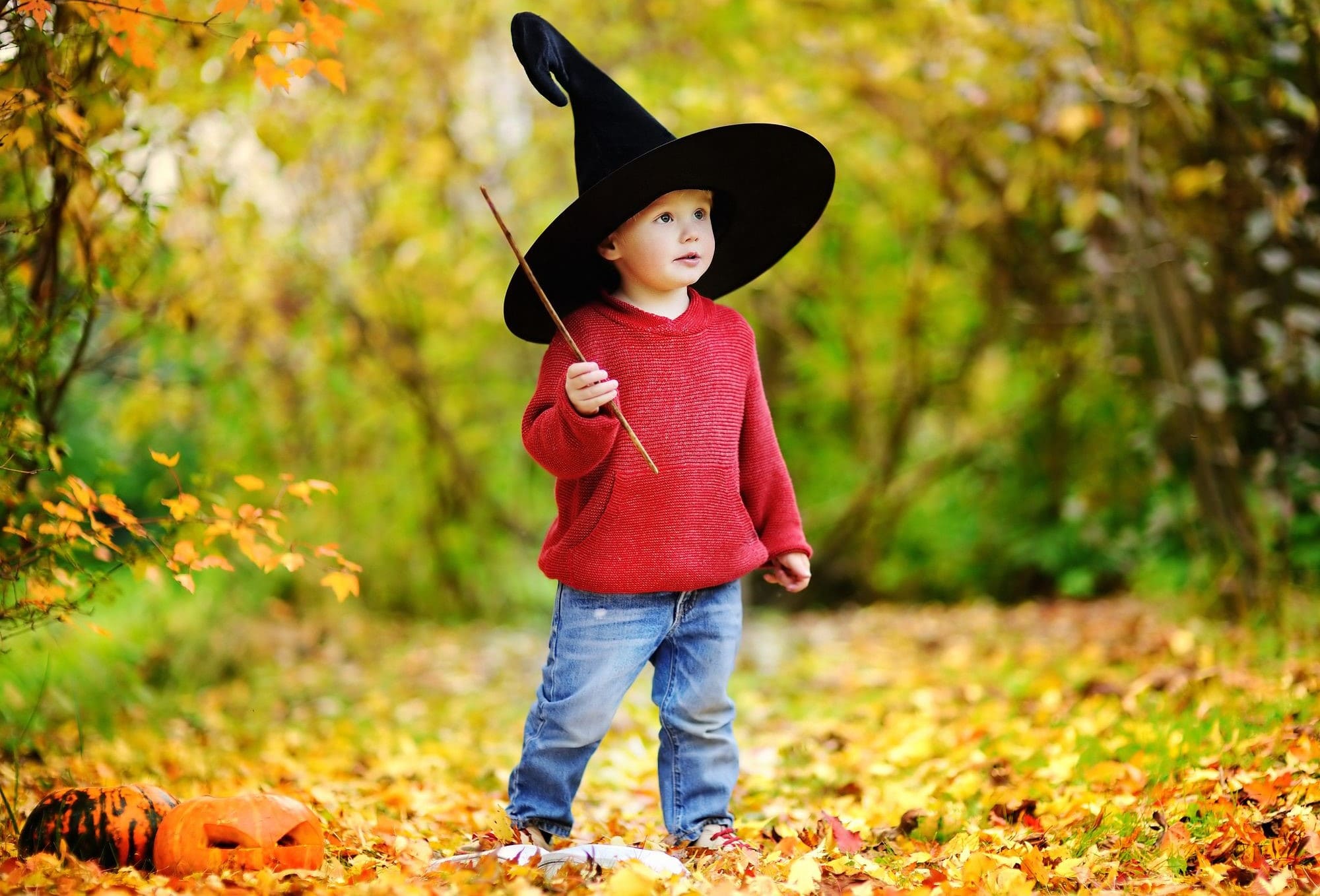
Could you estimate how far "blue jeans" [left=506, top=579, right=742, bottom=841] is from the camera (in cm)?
252

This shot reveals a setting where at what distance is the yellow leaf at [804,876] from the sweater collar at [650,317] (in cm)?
109

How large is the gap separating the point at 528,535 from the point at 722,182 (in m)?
5.18

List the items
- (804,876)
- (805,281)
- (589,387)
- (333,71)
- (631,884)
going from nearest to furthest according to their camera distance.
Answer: (631,884) < (804,876) < (589,387) < (333,71) < (805,281)

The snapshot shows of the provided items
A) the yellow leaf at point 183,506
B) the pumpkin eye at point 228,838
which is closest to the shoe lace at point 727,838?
the pumpkin eye at point 228,838

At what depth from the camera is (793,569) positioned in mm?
2691

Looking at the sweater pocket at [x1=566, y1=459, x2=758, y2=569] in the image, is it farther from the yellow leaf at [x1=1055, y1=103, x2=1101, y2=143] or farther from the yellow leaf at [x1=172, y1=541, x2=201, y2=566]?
the yellow leaf at [x1=1055, y1=103, x2=1101, y2=143]

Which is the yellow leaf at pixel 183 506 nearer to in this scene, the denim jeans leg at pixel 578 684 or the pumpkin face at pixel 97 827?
the pumpkin face at pixel 97 827

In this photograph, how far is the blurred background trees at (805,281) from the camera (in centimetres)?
379

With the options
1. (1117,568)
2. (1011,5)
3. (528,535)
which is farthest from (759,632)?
(1011,5)

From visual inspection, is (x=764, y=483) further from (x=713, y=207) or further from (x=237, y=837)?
(x=237, y=837)

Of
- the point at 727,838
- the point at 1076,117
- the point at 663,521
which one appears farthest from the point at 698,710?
the point at 1076,117

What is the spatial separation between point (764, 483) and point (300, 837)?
122 cm

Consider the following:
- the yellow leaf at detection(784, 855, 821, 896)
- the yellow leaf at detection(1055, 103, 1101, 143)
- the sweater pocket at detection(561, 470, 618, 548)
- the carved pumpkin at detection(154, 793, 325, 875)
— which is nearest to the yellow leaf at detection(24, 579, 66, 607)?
the carved pumpkin at detection(154, 793, 325, 875)

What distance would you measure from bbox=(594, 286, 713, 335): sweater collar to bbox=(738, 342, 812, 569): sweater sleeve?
0.17m
